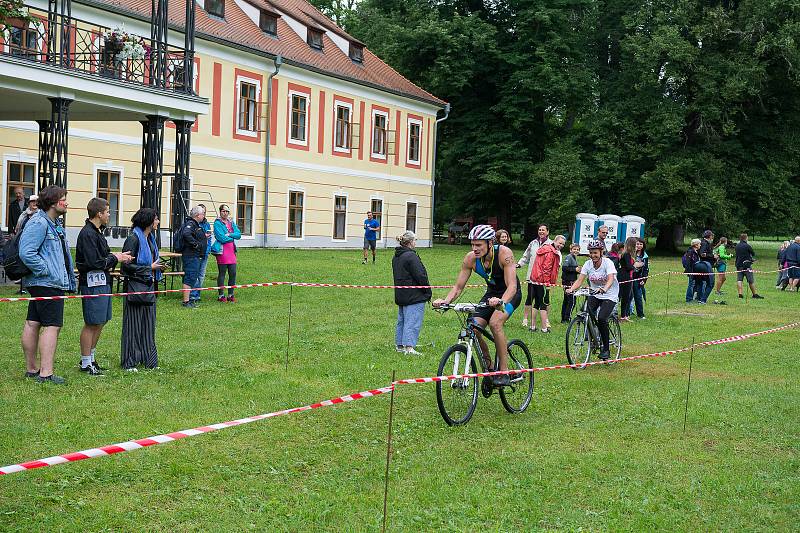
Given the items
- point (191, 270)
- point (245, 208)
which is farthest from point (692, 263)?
point (245, 208)

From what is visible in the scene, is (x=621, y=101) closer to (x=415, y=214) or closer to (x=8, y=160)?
(x=415, y=214)

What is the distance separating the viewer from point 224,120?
32750 millimetres

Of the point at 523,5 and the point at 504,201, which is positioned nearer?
the point at 523,5

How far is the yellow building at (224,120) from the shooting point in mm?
18656

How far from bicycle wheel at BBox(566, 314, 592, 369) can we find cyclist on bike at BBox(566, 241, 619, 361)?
0.67 feet

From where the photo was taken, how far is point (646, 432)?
28.3 ft

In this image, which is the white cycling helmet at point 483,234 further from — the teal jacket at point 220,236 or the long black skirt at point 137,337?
the teal jacket at point 220,236

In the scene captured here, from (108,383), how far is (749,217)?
4082cm

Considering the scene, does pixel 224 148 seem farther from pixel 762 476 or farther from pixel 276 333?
pixel 762 476

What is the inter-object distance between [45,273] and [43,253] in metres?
0.21

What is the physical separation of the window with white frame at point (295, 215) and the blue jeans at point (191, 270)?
19.4 m

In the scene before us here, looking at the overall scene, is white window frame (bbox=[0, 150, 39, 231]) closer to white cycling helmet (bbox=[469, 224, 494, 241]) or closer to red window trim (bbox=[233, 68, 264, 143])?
red window trim (bbox=[233, 68, 264, 143])

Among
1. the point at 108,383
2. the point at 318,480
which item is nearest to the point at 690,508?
the point at 318,480

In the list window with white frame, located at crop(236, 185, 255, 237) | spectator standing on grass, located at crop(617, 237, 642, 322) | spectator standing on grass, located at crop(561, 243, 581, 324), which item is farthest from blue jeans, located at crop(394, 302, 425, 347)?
window with white frame, located at crop(236, 185, 255, 237)
